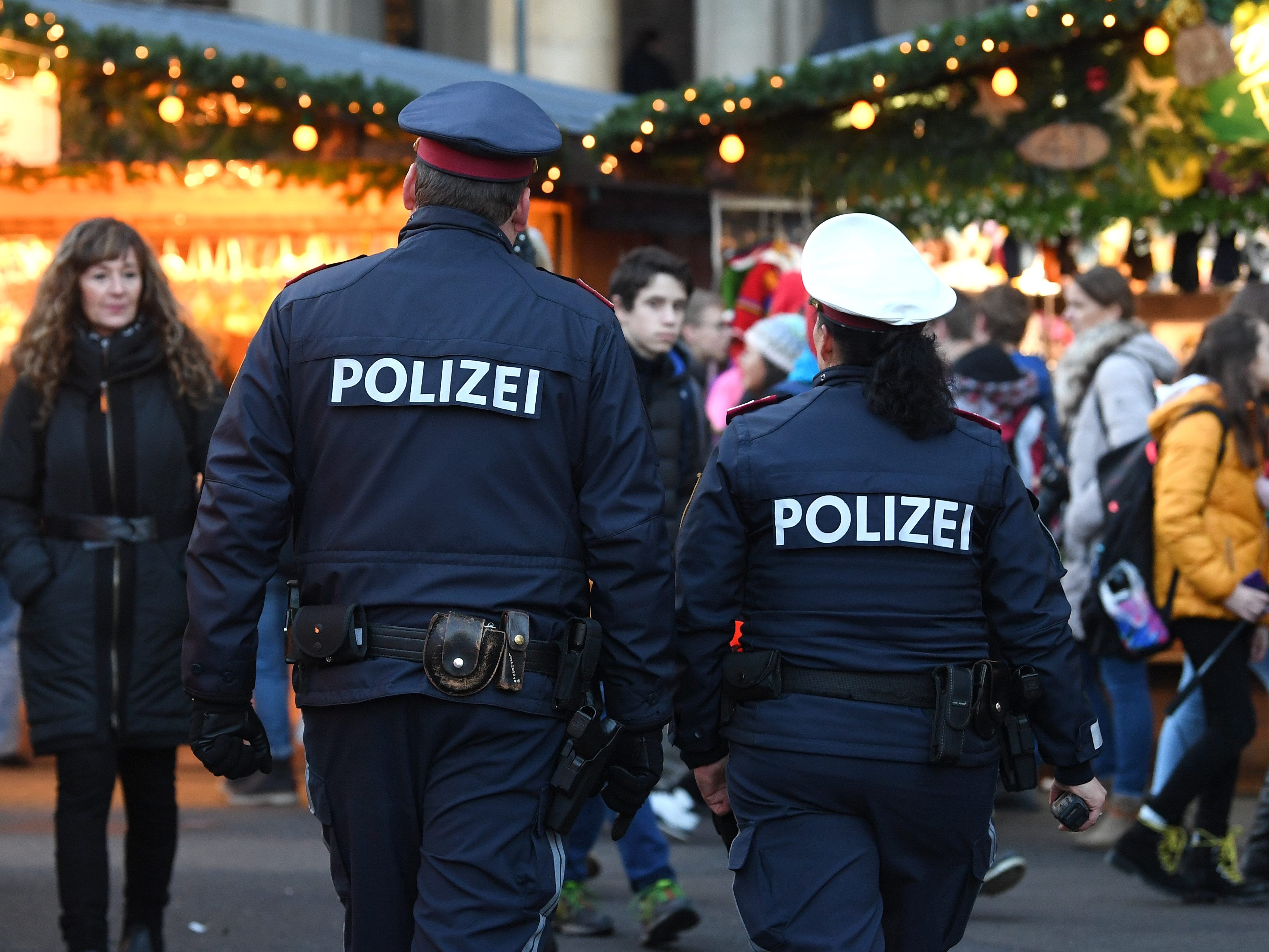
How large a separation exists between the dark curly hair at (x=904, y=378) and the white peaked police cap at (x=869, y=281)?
3cm

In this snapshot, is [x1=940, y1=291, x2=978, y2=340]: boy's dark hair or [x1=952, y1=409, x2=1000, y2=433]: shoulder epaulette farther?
[x1=940, y1=291, x2=978, y2=340]: boy's dark hair

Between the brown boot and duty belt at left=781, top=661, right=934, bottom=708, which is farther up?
duty belt at left=781, top=661, right=934, bottom=708

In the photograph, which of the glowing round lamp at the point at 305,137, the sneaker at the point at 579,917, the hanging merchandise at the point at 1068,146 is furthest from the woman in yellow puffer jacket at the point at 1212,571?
the glowing round lamp at the point at 305,137

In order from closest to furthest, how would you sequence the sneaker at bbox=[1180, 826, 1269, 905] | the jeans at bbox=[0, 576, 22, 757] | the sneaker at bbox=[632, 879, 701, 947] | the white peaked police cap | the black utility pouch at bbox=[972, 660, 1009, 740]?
the black utility pouch at bbox=[972, 660, 1009, 740], the white peaked police cap, the sneaker at bbox=[632, 879, 701, 947], the sneaker at bbox=[1180, 826, 1269, 905], the jeans at bbox=[0, 576, 22, 757]

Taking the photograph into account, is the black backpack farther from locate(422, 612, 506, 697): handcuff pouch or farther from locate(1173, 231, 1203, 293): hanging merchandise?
locate(1173, 231, 1203, 293): hanging merchandise

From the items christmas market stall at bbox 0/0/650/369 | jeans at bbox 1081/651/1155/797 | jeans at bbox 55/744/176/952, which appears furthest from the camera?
christmas market stall at bbox 0/0/650/369

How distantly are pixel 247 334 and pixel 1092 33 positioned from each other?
173 inches

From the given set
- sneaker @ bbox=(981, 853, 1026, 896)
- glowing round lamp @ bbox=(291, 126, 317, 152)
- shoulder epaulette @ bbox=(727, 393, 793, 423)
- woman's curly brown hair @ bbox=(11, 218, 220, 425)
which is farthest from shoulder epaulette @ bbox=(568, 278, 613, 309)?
glowing round lamp @ bbox=(291, 126, 317, 152)

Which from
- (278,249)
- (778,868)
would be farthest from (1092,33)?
(778,868)

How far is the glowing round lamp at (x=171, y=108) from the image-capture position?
8461 mm

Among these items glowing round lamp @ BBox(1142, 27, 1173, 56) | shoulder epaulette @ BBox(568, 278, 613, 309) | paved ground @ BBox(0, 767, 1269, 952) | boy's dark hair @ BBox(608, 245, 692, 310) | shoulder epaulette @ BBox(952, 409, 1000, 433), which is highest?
glowing round lamp @ BBox(1142, 27, 1173, 56)

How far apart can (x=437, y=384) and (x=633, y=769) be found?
0.80 m

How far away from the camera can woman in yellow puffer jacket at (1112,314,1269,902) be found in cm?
583

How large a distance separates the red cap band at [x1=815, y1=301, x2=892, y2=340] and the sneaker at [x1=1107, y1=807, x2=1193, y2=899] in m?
3.02
